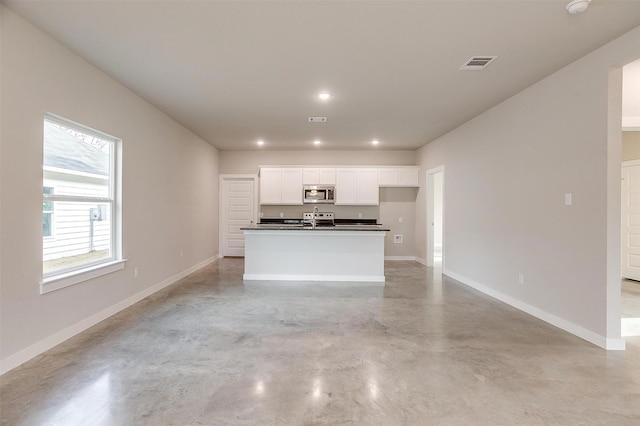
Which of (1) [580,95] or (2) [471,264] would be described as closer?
(1) [580,95]

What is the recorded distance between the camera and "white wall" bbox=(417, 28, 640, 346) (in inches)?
112

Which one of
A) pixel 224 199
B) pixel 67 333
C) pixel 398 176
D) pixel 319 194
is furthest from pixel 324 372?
pixel 224 199

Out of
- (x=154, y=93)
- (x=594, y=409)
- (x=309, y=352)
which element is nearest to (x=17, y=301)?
(x=309, y=352)

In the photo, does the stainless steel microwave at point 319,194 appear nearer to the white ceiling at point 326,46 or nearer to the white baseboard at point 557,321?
the white ceiling at point 326,46

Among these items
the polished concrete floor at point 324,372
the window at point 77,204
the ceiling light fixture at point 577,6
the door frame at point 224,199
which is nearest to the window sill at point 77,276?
the window at point 77,204

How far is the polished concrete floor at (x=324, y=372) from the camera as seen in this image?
189 cm

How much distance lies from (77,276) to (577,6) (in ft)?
16.1

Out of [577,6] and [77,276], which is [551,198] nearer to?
[577,6]

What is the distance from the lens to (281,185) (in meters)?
7.50

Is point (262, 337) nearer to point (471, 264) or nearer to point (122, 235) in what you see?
point (122, 235)

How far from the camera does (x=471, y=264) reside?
508 centimetres

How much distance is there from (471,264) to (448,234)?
0.93 meters

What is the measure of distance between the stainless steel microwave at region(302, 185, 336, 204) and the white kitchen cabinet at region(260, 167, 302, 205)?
0.17 meters

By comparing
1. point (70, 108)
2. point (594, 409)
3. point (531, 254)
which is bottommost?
point (594, 409)
